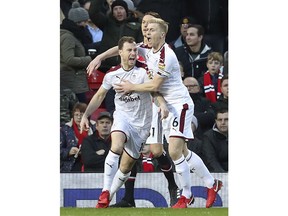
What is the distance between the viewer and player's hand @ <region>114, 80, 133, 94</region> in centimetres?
1498

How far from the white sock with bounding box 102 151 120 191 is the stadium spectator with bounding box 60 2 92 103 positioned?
0.84 metres

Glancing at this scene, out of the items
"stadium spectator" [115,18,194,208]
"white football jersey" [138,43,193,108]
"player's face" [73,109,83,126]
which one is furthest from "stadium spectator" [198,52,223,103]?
"player's face" [73,109,83,126]

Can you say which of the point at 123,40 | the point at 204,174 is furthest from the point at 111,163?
the point at 123,40

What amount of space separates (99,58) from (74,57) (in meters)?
0.34

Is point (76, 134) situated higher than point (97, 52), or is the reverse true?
point (97, 52)

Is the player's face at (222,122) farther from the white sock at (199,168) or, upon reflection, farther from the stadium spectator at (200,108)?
the white sock at (199,168)

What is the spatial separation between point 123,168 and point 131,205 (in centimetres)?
50

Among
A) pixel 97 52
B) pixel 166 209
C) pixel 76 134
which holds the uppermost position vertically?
pixel 97 52

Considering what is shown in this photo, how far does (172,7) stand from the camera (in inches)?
595

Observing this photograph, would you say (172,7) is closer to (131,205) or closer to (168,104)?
(168,104)

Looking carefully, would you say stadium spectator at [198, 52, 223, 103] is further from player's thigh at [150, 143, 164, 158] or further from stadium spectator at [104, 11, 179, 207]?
player's thigh at [150, 143, 164, 158]

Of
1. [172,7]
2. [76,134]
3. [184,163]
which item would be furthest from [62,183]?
[172,7]

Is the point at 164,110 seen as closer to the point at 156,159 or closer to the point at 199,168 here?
the point at 156,159

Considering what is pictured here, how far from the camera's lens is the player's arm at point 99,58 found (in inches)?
596
